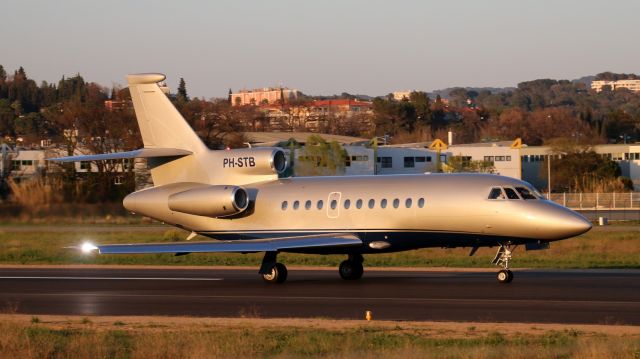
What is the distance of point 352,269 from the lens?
29531 millimetres

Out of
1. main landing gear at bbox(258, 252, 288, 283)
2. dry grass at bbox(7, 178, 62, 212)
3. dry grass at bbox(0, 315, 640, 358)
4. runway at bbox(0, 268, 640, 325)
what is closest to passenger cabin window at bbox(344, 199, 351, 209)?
runway at bbox(0, 268, 640, 325)

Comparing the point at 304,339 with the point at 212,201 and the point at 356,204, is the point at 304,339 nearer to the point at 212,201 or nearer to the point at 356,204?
the point at 356,204

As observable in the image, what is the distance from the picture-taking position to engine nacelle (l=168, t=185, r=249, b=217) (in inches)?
1180

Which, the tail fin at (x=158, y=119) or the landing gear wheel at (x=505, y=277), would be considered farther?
the tail fin at (x=158, y=119)

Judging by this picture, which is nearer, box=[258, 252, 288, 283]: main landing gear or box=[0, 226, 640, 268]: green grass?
box=[258, 252, 288, 283]: main landing gear

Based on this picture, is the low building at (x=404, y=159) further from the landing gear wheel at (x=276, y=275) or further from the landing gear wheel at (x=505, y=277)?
the landing gear wheel at (x=505, y=277)

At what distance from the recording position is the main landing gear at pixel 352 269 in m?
29.5

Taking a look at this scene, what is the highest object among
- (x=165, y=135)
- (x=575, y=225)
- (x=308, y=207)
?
(x=165, y=135)

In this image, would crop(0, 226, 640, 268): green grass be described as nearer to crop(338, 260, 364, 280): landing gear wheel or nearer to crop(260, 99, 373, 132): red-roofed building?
crop(338, 260, 364, 280): landing gear wheel

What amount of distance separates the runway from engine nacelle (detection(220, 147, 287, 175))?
3.16m

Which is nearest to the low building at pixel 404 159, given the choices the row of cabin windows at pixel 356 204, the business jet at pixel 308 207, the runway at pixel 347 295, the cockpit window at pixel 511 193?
the runway at pixel 347 295

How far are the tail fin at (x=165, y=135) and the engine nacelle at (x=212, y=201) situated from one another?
3.40 feet

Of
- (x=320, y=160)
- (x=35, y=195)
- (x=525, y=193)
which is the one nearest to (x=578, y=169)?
(x=320, y=160)

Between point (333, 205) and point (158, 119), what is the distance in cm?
644
